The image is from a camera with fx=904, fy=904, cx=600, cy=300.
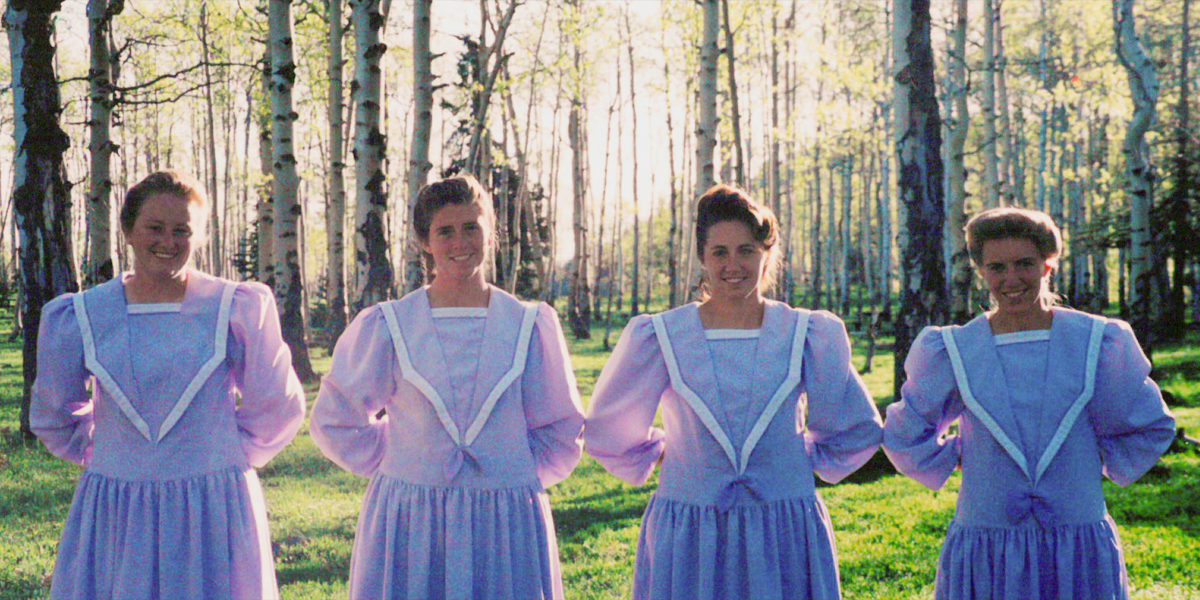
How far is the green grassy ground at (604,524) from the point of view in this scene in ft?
16.8

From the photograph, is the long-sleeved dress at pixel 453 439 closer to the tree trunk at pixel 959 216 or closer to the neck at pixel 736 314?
the neck at pixel 736 314

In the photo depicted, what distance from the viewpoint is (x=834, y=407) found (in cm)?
286

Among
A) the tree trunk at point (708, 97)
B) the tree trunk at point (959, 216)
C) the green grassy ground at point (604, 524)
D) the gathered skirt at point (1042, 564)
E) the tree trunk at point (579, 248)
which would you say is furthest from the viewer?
the tree trunk at point (579, 248)

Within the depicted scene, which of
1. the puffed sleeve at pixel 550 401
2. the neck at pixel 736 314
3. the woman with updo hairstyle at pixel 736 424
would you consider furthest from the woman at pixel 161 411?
the neck at pixel 736 314

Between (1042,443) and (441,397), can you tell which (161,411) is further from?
(1042,443)

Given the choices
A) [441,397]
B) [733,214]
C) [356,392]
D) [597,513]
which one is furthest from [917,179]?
[356,392]

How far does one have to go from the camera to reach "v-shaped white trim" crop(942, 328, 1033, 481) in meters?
2.77

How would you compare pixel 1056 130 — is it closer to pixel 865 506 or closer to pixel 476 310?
pixel 865 506

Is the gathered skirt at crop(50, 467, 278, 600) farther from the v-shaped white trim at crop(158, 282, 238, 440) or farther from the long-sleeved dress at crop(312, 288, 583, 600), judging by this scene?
the long-sleeved dress at crop(312, 288, 583, 600)

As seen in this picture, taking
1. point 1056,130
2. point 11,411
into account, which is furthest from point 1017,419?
point 1056,130

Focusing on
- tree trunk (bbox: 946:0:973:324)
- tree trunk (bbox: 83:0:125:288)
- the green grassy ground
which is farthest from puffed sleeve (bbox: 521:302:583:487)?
tree trunk (bbox: 946:0:973:324)

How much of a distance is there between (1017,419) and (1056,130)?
33290 millimetres

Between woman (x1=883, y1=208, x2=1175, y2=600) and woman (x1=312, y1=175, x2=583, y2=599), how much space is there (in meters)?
1.17

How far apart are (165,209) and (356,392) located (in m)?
0.86
